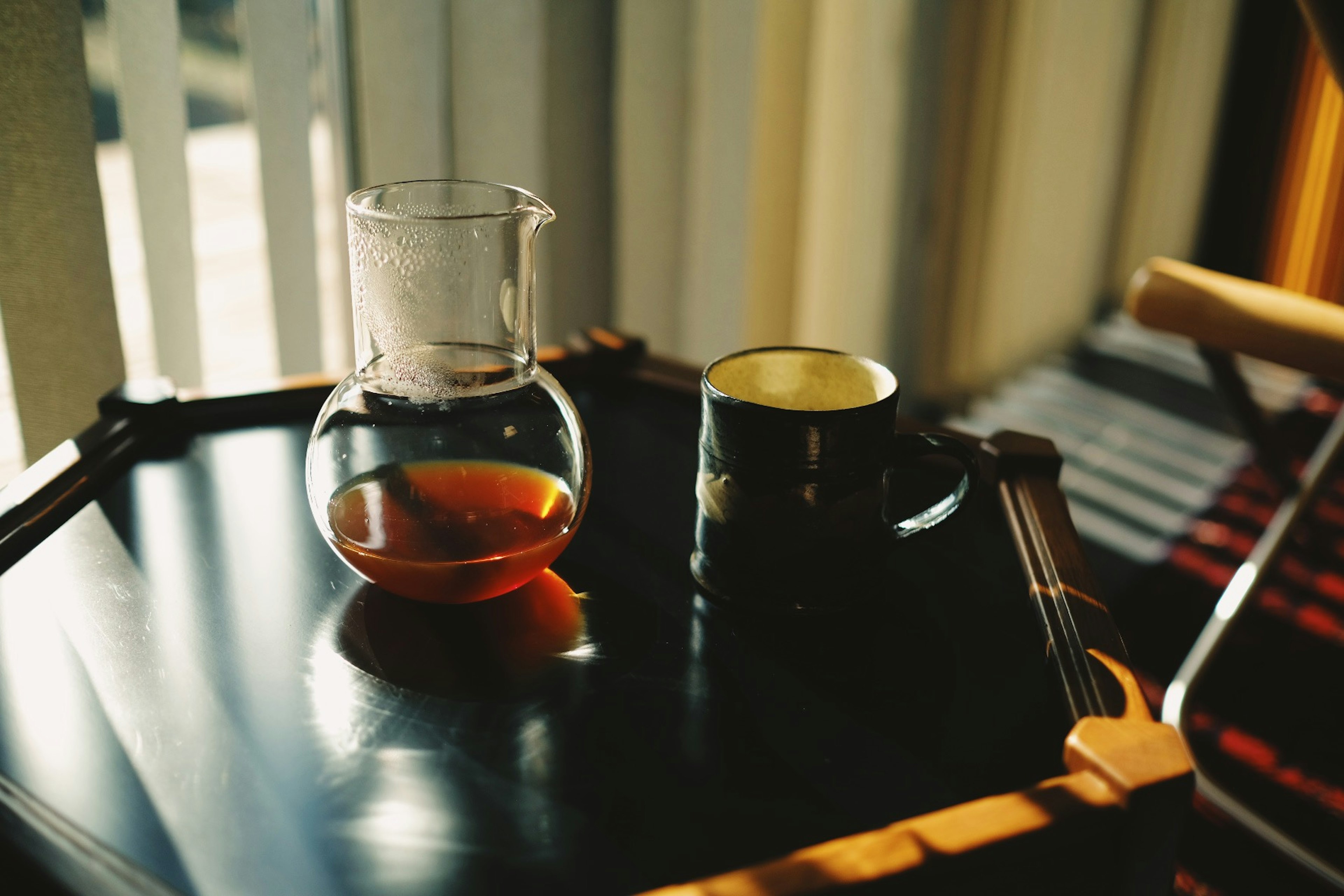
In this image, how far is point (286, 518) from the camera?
0.61 meters

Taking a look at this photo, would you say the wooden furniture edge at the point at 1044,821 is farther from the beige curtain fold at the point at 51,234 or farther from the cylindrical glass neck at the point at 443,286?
the beige curtain fold at the point at 51,234

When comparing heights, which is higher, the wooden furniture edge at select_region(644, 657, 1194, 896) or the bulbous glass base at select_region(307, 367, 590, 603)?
the bulbous glass base at select_region(307, 367, 590, 603)

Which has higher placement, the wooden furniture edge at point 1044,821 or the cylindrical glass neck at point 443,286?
the cylindrical glass neck at point 443,286

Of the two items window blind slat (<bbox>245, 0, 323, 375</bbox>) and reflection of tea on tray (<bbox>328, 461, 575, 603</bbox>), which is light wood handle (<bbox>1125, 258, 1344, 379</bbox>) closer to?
reflection of tea on tray (<bbox>328, 461, 575, 603</bbox>)

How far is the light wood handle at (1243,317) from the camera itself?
32.5 inches

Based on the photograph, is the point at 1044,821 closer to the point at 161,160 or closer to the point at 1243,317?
the point at 1243,317

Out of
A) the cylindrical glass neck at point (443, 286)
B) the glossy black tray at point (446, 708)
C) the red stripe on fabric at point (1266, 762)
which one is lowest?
the red stripe on fabric at point (1266, 762)

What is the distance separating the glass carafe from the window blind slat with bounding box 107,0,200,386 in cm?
58

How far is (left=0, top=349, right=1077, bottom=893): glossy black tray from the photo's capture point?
0.38m

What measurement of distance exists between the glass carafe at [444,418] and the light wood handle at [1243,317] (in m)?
0.59

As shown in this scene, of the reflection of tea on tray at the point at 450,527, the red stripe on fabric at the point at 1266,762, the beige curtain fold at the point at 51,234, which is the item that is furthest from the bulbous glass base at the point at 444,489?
the red stripe on fabric at the point at 1266,762

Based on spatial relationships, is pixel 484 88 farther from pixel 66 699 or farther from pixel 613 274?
pixel 66 699

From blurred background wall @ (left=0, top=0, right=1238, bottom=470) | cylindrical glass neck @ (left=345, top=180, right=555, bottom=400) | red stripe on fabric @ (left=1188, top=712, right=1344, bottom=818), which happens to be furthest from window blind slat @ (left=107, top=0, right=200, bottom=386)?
red stripe on fabric @ (left=1188, top=712, right=1344, bottom=818)

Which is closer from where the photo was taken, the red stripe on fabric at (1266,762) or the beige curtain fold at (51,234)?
the beige curtain fold at (51,234)
